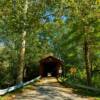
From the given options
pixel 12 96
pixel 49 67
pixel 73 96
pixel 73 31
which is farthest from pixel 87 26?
pixel 49 67

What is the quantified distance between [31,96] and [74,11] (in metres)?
6.65

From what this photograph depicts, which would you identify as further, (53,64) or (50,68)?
(50,68)

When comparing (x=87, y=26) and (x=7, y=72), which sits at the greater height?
(x=87, y=26)

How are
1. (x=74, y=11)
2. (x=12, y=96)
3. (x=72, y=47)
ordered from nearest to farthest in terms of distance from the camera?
(x=12, y=96), (x=74, y=11), (x=72, y=47)

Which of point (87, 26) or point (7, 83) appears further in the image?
point (7, 83)

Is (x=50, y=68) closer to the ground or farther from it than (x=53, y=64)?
closer to the ground

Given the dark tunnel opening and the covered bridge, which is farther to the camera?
the dark tunnel opening

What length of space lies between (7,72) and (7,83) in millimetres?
3521

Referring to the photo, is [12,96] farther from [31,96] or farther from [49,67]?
[49,67]

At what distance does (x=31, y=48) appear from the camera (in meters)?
51.7

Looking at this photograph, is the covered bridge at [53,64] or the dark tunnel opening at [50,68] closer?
the covered bridge at [53,64]

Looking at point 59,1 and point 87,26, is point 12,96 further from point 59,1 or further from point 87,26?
point 87,26

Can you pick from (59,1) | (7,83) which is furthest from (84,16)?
(7,83)

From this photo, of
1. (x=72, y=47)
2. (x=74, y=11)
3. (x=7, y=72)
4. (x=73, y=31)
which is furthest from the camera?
(x=7, y=72)
